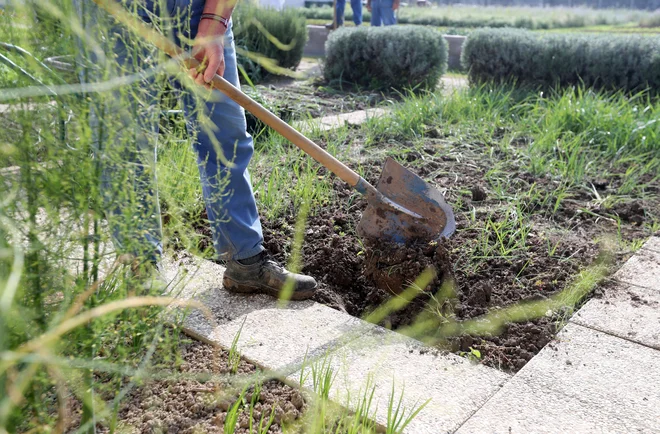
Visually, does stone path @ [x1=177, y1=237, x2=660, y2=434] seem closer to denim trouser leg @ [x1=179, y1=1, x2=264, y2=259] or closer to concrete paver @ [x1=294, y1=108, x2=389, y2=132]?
denim trouser leg @ [x1=179, y1=1, x2=264, y2=259]

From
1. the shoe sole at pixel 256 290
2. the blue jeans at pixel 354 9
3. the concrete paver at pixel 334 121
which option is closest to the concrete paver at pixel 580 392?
the shoe sole at pixel 256 290

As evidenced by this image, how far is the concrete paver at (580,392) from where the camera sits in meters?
1.73

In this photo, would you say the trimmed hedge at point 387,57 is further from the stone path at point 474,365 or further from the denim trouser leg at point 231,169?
the stone path at point 474,365

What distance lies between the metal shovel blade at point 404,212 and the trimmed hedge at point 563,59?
385 cm

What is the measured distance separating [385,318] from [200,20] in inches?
49.8

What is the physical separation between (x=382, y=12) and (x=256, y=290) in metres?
9.55

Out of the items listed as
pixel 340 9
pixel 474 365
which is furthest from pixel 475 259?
pixel 340 9

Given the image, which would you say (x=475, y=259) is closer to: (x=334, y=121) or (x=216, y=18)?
(x=216, y=18)

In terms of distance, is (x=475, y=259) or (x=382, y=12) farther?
(x=382, y=12)

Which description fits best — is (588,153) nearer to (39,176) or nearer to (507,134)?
(507,134)

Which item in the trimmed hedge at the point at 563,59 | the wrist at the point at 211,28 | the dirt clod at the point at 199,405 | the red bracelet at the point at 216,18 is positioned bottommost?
the dirt clod at the point at 199,405

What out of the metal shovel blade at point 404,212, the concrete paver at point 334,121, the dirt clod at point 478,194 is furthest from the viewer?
the concrete paver at point 334,121

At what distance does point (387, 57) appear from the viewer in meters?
6.99

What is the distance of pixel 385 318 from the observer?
7.97 feet
